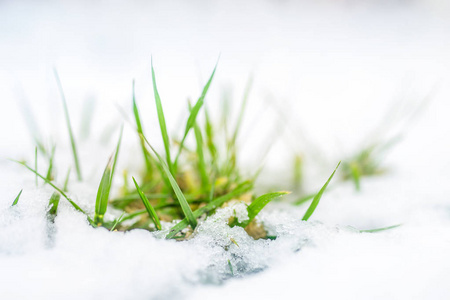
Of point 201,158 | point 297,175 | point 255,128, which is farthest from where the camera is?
point 255,128

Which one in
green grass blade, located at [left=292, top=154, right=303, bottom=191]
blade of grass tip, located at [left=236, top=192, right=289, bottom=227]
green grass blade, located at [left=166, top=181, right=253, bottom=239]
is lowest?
green grass blade, located at [left=292, top=154, right=303, bottom=191]

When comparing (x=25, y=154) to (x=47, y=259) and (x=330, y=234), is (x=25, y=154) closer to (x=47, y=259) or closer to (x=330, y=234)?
(x=47, y=259)

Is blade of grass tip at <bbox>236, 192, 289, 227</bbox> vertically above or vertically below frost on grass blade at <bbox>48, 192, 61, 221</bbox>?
above

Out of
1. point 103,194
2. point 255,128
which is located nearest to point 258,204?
point 103,194

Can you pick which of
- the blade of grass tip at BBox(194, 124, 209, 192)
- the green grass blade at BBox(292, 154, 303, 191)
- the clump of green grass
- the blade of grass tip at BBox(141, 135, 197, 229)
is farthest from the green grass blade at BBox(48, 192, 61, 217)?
the green grass blade at BBox(292, 154, 303, 191)

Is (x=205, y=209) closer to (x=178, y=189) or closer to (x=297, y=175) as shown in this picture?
(x=178, y=189)

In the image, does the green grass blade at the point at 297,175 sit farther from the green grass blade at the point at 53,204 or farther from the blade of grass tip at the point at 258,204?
the green grass blade at the point at 53,204

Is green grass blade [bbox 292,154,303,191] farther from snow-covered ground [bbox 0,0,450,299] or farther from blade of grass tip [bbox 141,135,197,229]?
blade of grass tip [bbox 141,135,197,229]
